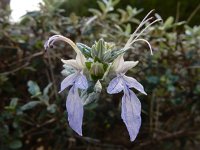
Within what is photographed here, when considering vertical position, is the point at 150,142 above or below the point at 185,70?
below

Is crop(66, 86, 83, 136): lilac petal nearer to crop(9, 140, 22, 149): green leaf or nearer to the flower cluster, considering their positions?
the flower cluster

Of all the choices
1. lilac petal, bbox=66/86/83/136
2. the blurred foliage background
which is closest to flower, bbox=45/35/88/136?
lilac petal, bbox=66/86/83/136

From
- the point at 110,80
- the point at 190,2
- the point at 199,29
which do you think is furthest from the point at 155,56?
the point at 190,2

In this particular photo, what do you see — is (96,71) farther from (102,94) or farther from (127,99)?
(102,94)

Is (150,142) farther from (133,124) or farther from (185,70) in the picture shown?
(133,124)

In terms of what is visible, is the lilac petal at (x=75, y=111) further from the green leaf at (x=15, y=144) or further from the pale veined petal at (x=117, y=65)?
the green leaf at (x=15, y=144)

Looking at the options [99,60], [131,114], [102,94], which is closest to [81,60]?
[99,60]

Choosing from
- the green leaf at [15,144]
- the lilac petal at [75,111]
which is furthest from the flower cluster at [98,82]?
the green leaf at [15,144]
